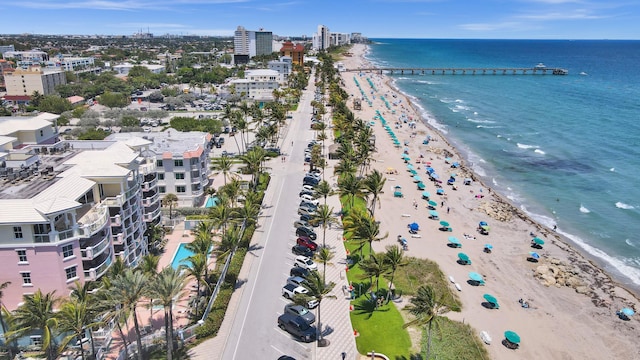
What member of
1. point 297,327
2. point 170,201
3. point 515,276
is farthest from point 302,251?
point 515,276

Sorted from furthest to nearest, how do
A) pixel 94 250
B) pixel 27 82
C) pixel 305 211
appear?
pixel 27 82 < pixel 305 211 < pixel 94 250

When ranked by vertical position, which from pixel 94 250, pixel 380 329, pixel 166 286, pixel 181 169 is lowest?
pixel 380 329

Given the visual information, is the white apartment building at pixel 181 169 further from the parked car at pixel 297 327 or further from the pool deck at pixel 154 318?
the parked car at pixel 297 327

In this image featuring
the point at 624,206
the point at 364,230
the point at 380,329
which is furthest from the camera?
the point at 624,206

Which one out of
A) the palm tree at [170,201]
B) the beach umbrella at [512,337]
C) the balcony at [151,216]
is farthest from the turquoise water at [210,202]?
the beach umbrella at [512,337]

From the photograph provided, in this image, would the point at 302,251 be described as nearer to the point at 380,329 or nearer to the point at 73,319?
the point at 380,329

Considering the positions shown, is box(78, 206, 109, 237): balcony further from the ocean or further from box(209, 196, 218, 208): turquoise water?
the ocean

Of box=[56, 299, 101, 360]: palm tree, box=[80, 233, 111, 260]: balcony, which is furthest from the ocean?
box=[80, 233, 111, 260]: balcony
